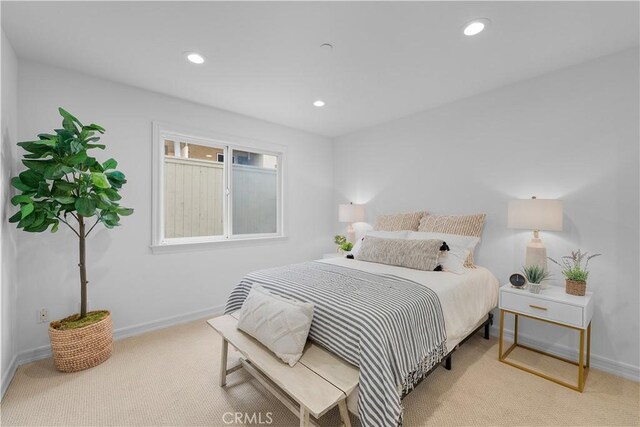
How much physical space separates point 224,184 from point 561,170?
3.51 metres

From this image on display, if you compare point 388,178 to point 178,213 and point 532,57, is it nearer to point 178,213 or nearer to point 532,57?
point 532,57

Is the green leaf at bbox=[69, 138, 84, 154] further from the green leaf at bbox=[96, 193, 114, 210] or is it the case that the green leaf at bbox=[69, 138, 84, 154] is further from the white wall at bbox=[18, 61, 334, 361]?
the white wall at bbox=[18, 61, 334, 361]

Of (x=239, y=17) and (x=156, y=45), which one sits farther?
(x=156, y=45)

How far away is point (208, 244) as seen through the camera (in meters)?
3.23

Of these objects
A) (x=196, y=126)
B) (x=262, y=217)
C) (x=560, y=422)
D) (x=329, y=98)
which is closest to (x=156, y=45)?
(x=196, y=126)

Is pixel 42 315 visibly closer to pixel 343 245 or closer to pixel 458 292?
pixel 343 245

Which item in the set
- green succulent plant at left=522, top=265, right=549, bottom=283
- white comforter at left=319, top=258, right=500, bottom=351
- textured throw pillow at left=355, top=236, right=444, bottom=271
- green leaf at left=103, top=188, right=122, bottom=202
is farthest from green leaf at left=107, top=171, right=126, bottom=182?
green succulent plant at left=522, top=265, right=549, bottom=283

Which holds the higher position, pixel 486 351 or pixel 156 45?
pixel 156 45

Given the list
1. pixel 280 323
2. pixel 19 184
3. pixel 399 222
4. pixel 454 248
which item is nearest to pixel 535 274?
pixel 454 248

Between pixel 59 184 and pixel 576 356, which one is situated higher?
pixel 59 184

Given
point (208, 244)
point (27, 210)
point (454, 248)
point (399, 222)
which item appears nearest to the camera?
point (27, 210)

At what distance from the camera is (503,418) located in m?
1.67

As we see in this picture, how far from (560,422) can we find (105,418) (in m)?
2.72

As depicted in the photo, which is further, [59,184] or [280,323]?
[59,184]
